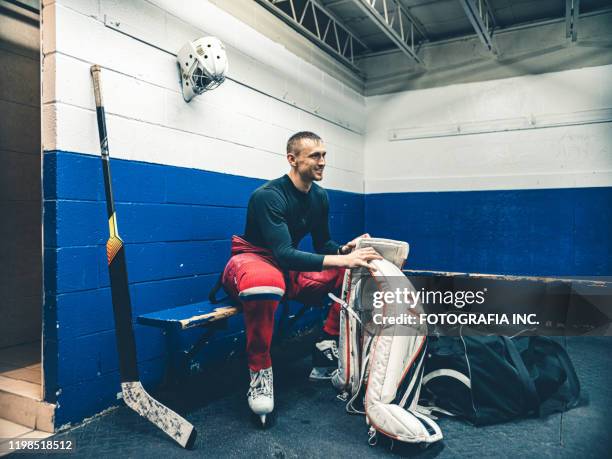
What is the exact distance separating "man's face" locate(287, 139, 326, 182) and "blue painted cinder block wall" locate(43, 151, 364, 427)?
2.07ft

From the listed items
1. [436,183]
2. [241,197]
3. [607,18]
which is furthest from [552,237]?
[241,197]

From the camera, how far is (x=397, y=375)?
1865 millimetres

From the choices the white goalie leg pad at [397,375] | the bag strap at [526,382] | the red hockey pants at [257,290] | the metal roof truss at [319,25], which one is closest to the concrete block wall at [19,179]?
the red hockey pants at [257,290]

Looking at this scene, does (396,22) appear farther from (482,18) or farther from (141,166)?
(141,166)

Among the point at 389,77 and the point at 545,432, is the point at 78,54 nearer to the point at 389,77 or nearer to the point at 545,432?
the point at 545,432

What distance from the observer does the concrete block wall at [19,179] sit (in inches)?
109

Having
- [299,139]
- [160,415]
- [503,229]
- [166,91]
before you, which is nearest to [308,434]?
[160,415]

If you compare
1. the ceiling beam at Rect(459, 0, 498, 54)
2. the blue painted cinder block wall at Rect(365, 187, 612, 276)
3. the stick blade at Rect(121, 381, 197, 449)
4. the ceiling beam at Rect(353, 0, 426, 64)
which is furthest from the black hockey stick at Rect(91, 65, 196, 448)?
the blue painted cinder block wall at Rect(365, 187, 612, 276)

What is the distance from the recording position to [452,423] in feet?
6.61

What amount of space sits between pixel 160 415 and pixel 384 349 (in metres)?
0.96

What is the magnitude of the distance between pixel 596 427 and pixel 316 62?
326 cm

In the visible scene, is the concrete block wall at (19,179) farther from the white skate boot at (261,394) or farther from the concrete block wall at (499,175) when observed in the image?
the concrete block wall at (499,175)

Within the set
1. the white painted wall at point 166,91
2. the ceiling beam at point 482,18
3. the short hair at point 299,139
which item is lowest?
the short hair at point 299,139

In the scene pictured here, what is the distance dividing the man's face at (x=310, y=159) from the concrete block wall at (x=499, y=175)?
2387 millimetres
